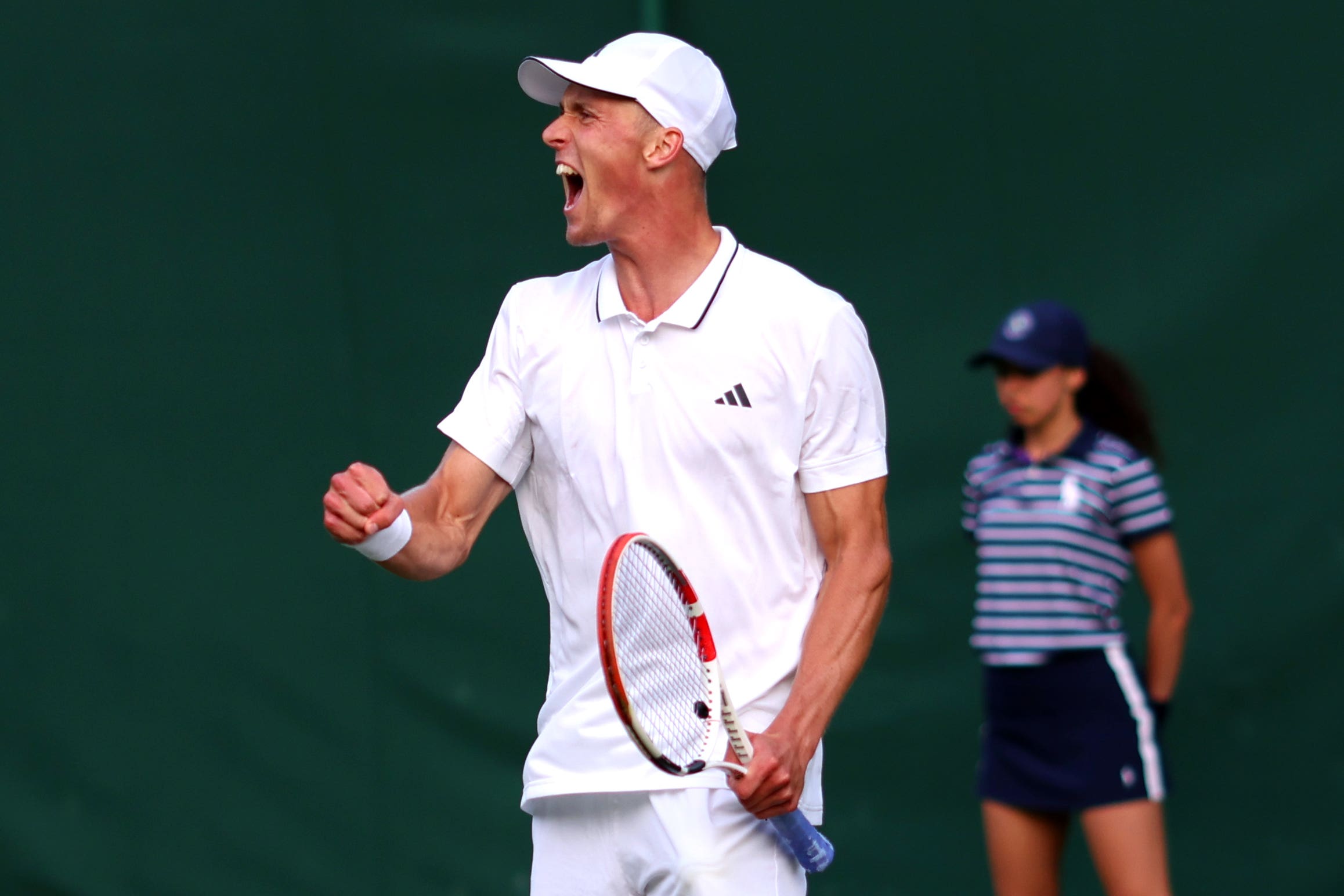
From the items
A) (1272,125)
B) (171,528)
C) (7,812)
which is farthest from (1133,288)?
(7,812)

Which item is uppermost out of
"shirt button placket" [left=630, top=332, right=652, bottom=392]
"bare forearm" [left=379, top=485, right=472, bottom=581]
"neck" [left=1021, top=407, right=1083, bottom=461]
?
"shirt button placket" [left=630, top=332, right=652, bottom=392]

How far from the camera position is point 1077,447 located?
3.86 meters

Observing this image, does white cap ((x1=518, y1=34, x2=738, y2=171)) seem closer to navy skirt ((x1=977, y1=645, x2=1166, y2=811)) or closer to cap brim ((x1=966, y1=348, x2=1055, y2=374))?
cap brim ((x1=966, y1=348, x2=1055, y2=374))

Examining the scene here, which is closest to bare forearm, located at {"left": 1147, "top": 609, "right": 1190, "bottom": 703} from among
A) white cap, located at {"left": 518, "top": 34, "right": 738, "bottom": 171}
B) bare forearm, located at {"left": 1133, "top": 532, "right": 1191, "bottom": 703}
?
bare forearm, located at {"left": 1133, "top": 532, "right": 1191, "bottom": 703}

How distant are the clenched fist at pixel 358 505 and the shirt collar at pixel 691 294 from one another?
481 mm

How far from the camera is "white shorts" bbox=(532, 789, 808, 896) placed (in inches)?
104

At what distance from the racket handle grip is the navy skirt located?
1.29m

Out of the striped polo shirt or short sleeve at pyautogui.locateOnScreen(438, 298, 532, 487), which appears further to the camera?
the striped polo shirt

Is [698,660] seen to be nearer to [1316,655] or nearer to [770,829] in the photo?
[770,829]

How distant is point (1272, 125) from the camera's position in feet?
13.6

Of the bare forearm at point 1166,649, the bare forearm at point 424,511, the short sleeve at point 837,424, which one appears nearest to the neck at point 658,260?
the short sleeve at point 837,424

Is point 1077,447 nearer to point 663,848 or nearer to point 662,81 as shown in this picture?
point 662,81

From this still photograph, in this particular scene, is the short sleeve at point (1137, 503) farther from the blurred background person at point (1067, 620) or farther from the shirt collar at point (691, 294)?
the shirt collar at point (691, 294)

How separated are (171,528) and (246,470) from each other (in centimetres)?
22
